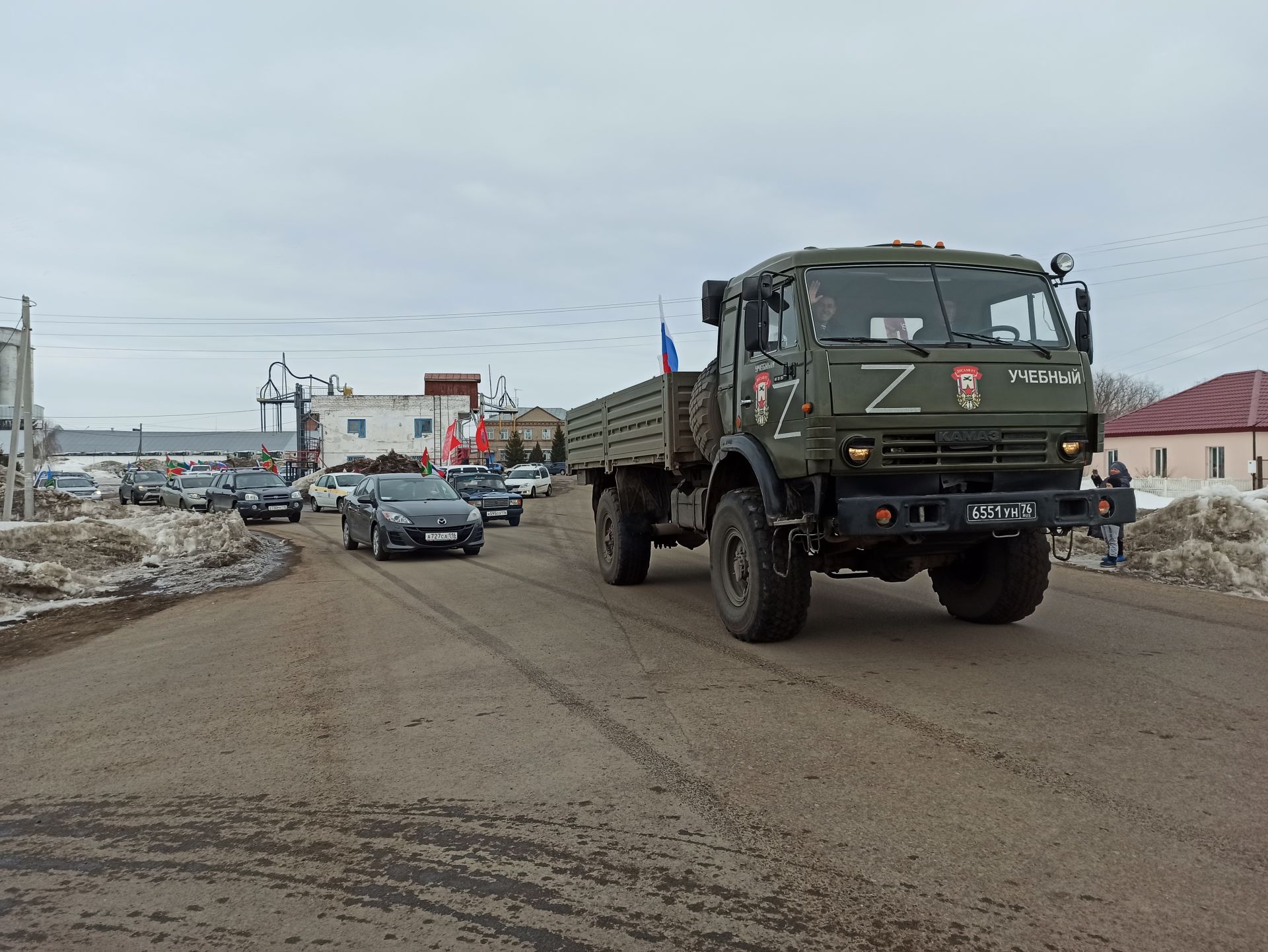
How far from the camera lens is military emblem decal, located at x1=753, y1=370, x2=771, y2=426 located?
7.06 metres

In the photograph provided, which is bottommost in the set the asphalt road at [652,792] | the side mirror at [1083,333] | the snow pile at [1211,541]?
the asphalt road at [652,792]

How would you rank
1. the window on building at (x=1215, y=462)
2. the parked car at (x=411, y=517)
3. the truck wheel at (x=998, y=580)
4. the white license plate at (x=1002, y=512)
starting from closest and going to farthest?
1. the white license plate at (x=1002, y=512)
2. the truck wheel at (x=998, y=580)
3. the parked car at (x=411, y=517)
4. the window on building at (x=1215, y=462)

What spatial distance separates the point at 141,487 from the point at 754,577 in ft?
137

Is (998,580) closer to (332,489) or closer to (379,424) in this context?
(332,489)

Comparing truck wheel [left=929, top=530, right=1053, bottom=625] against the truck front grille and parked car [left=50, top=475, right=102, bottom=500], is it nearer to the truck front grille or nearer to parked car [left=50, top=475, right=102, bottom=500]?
the truck front grille

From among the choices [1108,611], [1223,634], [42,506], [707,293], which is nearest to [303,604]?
[707,293]

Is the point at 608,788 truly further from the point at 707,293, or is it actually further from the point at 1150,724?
the point at 707,293

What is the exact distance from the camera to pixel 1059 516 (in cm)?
647

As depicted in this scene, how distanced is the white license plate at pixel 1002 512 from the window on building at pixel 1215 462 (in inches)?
1457

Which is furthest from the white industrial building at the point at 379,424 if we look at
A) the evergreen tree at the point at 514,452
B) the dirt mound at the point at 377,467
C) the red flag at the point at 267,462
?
the evergreen tree at the point at 514,452

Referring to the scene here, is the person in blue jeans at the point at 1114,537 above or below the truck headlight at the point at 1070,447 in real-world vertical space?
below

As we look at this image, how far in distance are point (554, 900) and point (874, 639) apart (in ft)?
15.8

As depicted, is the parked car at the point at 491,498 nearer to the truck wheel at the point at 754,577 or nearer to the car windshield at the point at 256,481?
the car windshield at the point at 256,481

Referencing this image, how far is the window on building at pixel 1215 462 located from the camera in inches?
1480
